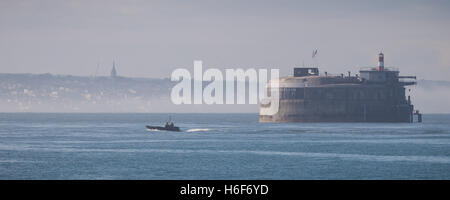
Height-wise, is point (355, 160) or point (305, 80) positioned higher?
point (305, 80)

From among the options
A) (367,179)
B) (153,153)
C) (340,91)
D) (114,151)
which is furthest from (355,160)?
(340,91)

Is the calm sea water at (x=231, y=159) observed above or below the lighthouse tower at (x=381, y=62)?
below

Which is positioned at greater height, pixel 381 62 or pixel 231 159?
pixel 381 62

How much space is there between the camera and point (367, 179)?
59594 millimetres

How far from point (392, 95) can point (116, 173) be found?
11559 centimetres

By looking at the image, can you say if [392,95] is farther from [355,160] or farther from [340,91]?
[355,160]

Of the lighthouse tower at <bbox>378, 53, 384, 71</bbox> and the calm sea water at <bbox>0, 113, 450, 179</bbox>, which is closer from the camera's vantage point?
the calm sea water at <bbox>0, 113, 450, 179</bbox>

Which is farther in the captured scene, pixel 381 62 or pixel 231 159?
pixel 381 62

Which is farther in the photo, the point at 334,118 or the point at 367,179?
the point at 334,118

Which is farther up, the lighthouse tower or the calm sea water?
the lighthouse tower

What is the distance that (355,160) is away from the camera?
2965 inches

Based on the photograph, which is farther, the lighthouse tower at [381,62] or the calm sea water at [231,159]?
the lighthouse tower at [381,62]
